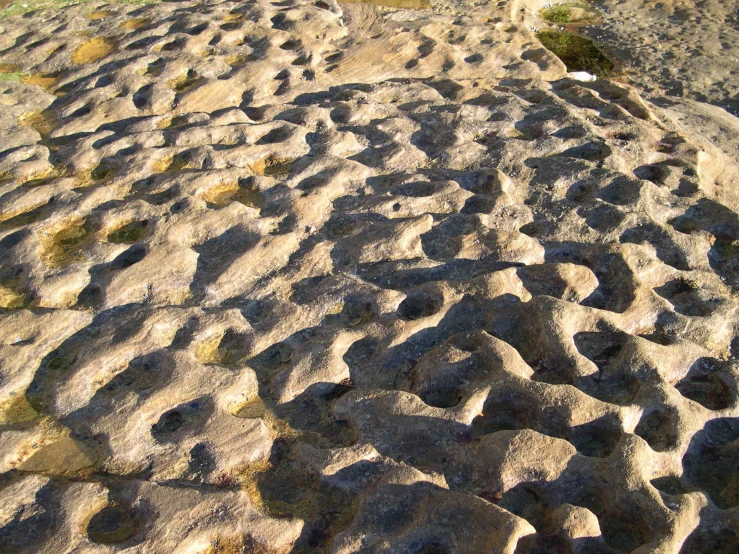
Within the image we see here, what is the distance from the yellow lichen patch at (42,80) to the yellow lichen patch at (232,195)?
2.10m

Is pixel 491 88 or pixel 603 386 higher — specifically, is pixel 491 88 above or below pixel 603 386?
above

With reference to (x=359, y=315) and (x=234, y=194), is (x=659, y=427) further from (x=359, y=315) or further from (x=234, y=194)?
(x=234, y=194)

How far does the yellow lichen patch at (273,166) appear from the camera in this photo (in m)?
4.14

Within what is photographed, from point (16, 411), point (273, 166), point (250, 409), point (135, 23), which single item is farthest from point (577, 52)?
point (16, 411)

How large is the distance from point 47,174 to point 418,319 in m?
2.58

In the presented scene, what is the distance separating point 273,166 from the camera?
4184 mm

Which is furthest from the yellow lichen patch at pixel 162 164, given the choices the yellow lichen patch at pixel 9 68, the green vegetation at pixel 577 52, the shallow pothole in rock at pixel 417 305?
the green vegetation at pixel 577 52

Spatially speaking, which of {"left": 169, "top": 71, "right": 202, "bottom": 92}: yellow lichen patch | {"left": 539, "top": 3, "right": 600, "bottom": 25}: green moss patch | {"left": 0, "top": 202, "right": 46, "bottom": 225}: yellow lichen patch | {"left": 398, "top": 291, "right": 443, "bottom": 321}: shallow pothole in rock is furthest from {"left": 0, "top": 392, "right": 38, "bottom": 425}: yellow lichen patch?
{"left": 539, "top": 3, "right": 600, "bottom": 25}: green moss patch

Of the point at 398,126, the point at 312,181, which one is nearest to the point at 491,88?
the point at 398,126

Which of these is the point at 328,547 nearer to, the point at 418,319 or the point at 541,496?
the point at 541,496

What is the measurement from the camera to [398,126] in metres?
4.39

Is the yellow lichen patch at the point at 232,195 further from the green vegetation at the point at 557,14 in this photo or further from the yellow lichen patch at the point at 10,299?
the green vegetation at the point at 557,14

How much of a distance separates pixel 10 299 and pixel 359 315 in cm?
173

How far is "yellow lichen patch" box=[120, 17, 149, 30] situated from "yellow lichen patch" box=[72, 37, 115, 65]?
0.83 ft
